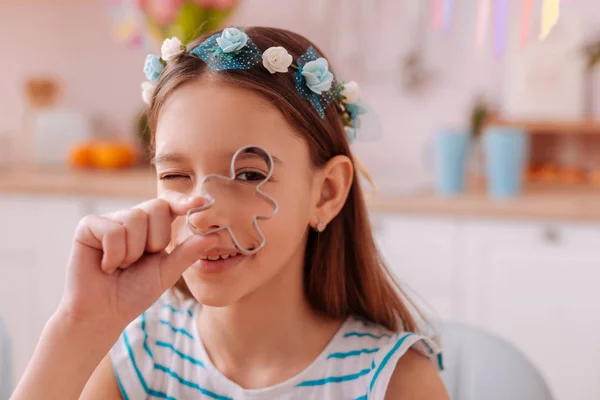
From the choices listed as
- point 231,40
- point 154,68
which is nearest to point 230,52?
point 231,40

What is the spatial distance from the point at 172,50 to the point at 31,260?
1.79 m

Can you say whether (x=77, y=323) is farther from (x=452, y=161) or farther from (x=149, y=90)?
(x=452, y=161)

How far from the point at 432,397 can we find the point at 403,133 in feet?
6.13

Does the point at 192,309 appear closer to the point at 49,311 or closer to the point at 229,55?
the point at 229,55

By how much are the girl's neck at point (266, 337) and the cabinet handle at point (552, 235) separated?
48.5 inches

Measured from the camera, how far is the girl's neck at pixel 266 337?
1002 millimetres

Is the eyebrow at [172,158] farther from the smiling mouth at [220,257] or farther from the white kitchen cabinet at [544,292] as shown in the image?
the white kitchen cabinet at [544,292]

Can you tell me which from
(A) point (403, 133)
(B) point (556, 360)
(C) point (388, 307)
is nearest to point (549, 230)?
(B) point (556, 360)

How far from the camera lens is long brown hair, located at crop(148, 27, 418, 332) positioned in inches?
37.7

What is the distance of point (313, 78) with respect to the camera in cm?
95

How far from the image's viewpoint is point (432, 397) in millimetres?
927

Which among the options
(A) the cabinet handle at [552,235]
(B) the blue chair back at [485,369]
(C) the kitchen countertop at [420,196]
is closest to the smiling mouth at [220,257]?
(B) the blue chair back at [485,369]

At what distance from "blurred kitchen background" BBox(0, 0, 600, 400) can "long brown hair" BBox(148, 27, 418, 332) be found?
0.95 metres

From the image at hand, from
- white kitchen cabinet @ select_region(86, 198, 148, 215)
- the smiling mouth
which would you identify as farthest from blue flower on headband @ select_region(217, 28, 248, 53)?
white kitchen cabinet @ select_region(86, 198, 148, 215)
